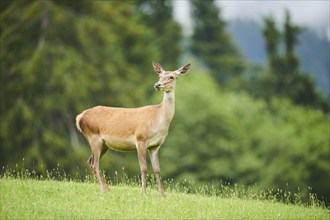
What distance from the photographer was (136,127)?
502 inches

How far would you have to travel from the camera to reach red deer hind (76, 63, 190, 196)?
12.6 meters

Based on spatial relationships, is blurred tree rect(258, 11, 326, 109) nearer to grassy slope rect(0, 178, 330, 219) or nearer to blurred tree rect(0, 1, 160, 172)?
blurred tree rect(0, 1, 160, 172)

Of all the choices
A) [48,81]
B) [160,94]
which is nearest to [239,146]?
[160,94]

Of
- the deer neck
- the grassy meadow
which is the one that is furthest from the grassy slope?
the deer neck

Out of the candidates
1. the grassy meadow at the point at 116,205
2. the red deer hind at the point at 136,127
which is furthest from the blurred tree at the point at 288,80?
the red deer hind at the point at 136,127

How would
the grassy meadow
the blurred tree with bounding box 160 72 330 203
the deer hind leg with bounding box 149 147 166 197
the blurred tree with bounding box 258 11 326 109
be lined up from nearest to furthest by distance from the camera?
the grassy meadow
the deer hind leg with bounding box 149 147 166 197
the blurred tree with bounding box 160 72 330 203
the blurred tree with bounding box 258 11 326 109

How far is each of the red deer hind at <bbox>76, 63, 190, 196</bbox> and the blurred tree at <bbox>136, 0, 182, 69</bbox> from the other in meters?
38.8

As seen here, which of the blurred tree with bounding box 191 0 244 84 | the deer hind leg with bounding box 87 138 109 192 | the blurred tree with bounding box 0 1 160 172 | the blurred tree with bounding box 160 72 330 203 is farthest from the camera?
the blurred tree with bounding box 191 0 244 84

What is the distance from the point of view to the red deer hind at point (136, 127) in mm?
12594

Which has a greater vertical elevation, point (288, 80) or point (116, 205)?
point (288, 80)

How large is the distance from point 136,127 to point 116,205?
71.1 inches

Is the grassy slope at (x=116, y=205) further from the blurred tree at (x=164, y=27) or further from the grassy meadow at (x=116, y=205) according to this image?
the blurred tree at (x=164, y=27)

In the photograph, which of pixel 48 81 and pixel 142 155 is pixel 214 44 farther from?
pixel 142 155

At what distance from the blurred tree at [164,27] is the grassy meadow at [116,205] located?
39311 millimetres
